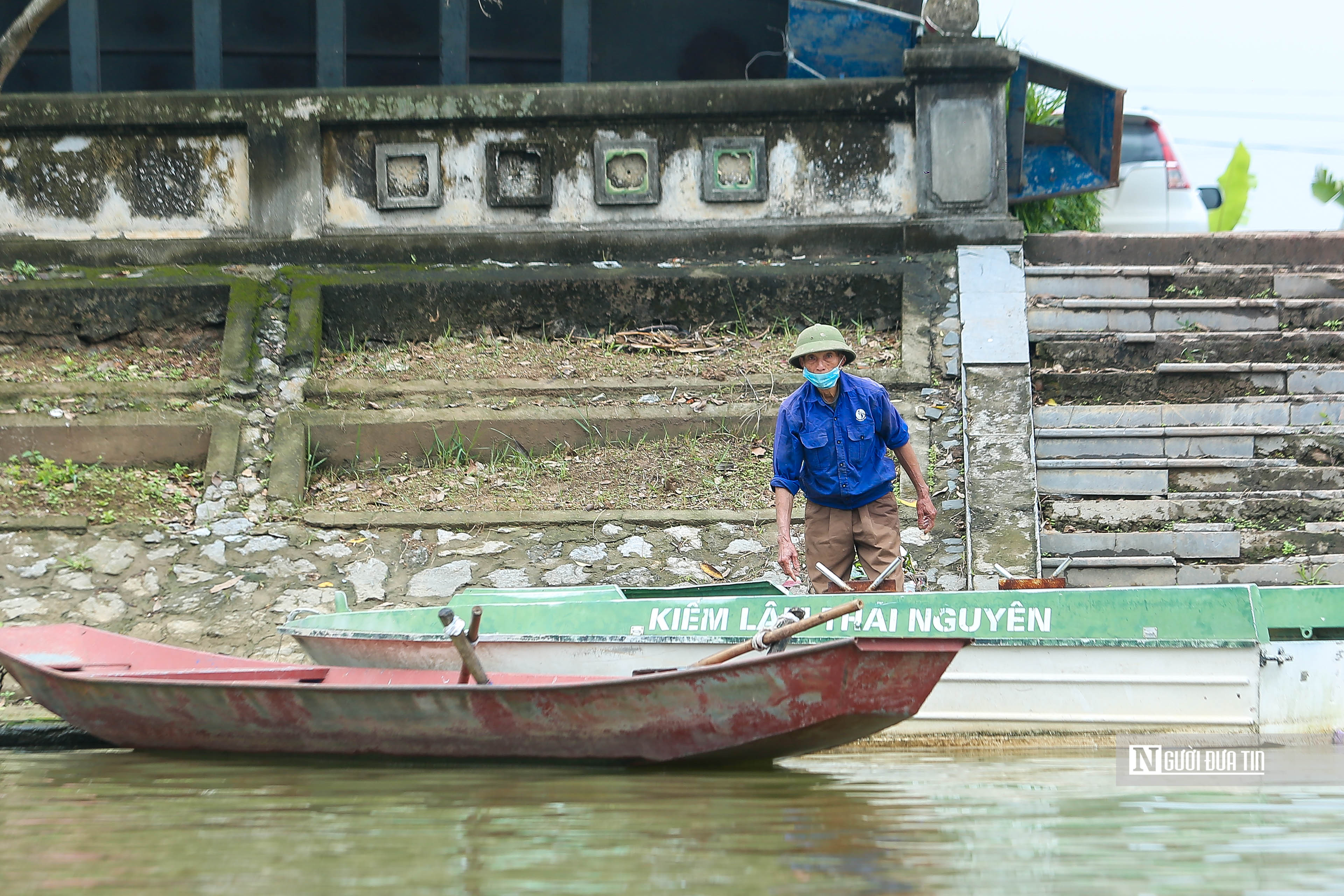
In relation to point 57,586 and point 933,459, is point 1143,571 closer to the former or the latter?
point 933,459

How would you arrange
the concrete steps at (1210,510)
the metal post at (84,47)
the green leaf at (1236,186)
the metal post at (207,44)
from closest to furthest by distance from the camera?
the concrete steps at (1210,510)
the metal post at (207,44)
the metal post at (84,47)
the green leaf at (1236,186)

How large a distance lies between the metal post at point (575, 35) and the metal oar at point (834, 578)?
732cm

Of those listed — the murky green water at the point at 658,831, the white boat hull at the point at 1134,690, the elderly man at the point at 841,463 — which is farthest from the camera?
the elderly man at the point at 841,463

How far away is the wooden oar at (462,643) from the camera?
464 centimetres

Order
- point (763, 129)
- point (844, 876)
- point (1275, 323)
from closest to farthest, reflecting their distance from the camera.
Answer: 1. point (844, 876)
2. point (1275, 323)
3. point (763, 129)

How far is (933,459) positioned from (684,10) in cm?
754

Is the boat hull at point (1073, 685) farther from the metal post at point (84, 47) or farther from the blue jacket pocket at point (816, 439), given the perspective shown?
the metal post at point (84, 47)

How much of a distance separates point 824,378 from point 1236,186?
12650 millimetres

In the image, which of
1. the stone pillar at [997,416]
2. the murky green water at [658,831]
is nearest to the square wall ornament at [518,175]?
the stone pillar at [997,416]

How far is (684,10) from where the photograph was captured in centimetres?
1322

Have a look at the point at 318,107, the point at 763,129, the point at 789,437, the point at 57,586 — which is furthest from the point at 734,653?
the point at 318,107

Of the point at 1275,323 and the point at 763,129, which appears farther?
the point at 763,129

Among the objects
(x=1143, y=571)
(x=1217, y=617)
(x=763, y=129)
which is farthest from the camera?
(x=763, y=129)

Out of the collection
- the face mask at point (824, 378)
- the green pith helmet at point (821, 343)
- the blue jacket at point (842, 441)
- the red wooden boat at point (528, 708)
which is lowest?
the red wooden boat at point (528, 708)
